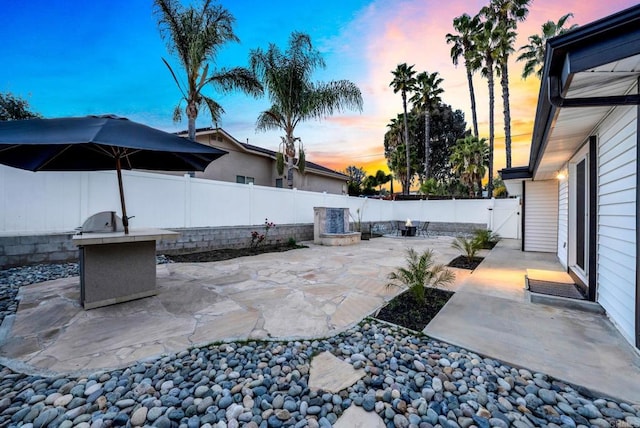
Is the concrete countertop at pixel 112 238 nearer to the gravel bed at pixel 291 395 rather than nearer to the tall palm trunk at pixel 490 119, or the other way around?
the gravel bed at pixel 291 395

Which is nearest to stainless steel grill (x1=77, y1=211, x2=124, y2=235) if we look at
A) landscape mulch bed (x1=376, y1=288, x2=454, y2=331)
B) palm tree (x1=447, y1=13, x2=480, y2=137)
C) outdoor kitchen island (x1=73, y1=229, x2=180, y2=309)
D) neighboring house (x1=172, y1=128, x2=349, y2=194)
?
outdoor kitchen island (x1=73, y1=229, x2=180, y2=309)

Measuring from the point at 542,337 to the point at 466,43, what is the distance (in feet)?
70.0

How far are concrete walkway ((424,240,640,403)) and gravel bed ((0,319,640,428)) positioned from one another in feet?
0.66

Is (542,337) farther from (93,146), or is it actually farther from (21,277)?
(21,277)

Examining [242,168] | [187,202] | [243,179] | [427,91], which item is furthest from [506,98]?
[187,202]

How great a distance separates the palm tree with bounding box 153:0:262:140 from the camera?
7746 millimetres

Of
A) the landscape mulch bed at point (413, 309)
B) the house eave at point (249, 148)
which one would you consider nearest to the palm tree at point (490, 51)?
the house eave at point (249, 148)

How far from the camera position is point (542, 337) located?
2.50m

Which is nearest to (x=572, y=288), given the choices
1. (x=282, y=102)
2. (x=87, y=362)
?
(x=87, y=362)

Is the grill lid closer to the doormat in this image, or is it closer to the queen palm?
the doormat

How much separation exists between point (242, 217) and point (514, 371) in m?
7.03

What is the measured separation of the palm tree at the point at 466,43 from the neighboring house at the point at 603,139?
622 inches

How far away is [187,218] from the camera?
21.6 feet

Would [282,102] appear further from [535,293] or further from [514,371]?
[514,371]
